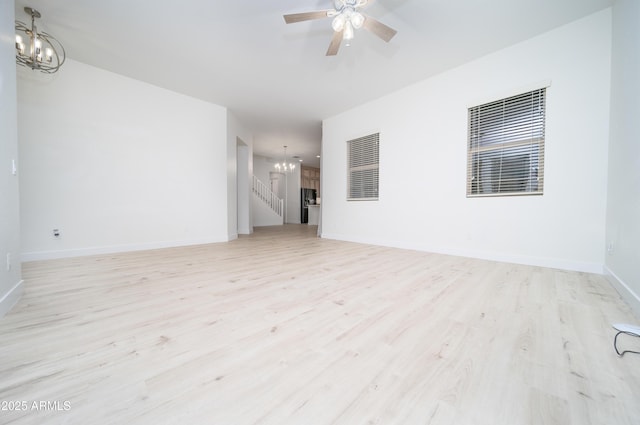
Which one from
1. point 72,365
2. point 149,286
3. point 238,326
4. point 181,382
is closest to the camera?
point 181,382

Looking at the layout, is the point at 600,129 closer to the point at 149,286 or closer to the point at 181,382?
the point at 181,382

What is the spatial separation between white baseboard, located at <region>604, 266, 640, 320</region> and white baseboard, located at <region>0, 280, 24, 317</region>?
4.47 metres

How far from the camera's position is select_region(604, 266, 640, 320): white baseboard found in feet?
5.72

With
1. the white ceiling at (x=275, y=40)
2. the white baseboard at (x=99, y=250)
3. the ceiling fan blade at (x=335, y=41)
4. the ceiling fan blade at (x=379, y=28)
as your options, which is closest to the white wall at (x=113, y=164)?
the white baseboard at (x=99, y=250)

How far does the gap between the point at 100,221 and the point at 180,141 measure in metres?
1.97

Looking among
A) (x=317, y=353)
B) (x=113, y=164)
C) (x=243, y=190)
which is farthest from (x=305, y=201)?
(x=317, y=353)

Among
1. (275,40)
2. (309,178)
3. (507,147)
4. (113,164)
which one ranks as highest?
(275,40)

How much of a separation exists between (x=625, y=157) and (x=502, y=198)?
1.23 metres

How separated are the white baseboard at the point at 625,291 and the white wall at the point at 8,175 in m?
4.50

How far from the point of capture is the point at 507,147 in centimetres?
334

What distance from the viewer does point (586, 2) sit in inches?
102

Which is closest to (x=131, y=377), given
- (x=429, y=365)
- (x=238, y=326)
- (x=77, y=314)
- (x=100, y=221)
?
(x=238, y=326)

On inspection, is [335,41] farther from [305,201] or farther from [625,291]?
[305,201]

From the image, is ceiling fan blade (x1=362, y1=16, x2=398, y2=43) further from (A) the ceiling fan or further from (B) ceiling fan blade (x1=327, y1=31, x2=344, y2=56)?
(B) ceiling fan blade (x1=327, y1=31, x2=344, y2=56)
